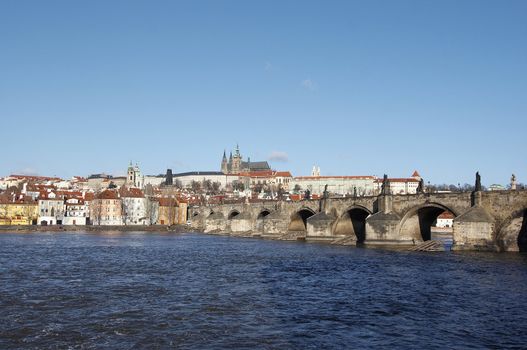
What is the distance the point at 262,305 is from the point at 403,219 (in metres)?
40.8

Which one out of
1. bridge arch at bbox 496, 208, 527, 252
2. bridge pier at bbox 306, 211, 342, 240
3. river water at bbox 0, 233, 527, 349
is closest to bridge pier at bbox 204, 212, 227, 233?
bridge pier at bbox 306, 211, 342, 240

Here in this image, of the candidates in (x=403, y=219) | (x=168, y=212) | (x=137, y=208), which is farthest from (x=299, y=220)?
(x=137, y=208)

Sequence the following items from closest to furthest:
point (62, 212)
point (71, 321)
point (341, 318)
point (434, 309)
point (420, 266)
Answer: point (71, 321) < point (341, 318) < point (434, 309) < point (420, 266) < point (62, 212)

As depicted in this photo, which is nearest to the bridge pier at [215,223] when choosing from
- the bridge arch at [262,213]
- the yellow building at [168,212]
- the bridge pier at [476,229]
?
the bridge arch at [262,213]

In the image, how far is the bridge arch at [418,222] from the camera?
61.1 metres

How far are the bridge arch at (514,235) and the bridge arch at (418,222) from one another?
10683 mm

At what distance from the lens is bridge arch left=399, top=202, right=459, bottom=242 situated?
61.1 m

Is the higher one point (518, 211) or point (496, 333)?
point (518, 211)

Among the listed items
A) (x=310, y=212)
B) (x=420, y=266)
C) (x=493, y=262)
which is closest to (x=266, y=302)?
(x=420, y=266)

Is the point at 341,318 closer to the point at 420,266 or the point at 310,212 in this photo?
the point at 420,266

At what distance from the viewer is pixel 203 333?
18969 millimetres

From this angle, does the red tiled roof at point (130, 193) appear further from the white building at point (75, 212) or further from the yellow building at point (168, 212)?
the white building at point (75, 212)

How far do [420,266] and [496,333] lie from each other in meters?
21.2

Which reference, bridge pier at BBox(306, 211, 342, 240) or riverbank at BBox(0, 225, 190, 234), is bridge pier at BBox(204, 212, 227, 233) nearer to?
riverbank at BBox(0, 225, 190, 234)
